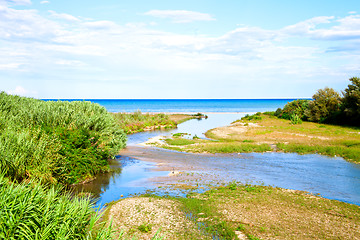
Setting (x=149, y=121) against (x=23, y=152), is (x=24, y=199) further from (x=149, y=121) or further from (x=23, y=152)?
(x=149, y=121)

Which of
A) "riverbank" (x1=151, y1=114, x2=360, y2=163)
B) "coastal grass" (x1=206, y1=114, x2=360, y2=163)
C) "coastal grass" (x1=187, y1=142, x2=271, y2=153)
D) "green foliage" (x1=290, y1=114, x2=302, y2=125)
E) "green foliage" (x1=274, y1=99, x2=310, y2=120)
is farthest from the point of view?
"green foliage" (x1=274, y1=99, x2=310, y2=120)

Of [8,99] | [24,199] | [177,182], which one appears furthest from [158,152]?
[24,199]

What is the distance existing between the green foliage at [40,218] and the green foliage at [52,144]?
424 centimetres

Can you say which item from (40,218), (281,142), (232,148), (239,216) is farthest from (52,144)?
(281,142)

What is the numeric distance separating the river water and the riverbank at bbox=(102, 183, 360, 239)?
165 centimetres

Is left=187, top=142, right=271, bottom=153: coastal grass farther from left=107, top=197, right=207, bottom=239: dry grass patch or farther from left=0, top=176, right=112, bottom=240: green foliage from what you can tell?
left=0, top=176, right=112, bottom=240: green foliage

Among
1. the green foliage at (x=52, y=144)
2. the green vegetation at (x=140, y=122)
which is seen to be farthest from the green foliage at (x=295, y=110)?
the green foliage at (x=52, y=144)

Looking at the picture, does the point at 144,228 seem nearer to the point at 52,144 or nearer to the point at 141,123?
the point at 52,144

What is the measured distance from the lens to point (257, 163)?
74.3ft

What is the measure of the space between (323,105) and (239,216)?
141 ft

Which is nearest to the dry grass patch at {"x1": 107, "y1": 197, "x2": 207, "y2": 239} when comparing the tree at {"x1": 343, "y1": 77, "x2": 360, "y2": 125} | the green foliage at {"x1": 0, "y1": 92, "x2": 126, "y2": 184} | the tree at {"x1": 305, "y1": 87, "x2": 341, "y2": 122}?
the green foliage at {"x1": 0, "y1": 92, "x2": 126, "y2": 184}

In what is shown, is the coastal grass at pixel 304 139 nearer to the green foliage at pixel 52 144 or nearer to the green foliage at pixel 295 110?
the green foliage at pixel 295 110

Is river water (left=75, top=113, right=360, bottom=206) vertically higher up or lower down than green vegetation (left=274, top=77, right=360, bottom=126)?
lower down

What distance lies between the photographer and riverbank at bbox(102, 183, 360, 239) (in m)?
9.91
